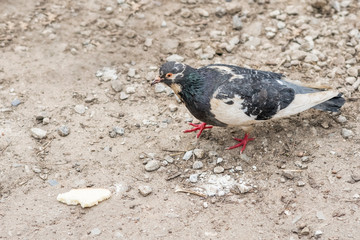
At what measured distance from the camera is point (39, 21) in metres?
7.11

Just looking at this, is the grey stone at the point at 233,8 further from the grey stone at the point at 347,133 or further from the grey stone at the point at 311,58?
the grey stone at the point at 347,133

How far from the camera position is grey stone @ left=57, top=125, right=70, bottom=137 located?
18.3ft

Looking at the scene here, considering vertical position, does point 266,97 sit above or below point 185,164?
above

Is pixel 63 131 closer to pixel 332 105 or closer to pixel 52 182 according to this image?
pixel 52 182

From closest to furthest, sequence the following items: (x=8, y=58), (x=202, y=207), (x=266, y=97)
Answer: (x=202, y=207), (x=266, y=97), (x=8, y=58)

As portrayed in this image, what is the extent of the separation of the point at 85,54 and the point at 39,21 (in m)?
1.04

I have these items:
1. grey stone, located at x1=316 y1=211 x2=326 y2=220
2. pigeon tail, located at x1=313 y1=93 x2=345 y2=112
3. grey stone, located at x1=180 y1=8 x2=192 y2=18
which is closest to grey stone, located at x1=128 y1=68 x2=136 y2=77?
grey stone, located at x1=180 y1=8 x2=192 y2=18

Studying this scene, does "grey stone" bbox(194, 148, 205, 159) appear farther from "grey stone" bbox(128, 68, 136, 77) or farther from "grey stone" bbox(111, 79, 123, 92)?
"grey stone" bbox(128, 68, 136, 77)

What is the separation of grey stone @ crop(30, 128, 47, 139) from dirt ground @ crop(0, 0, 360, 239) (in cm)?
5

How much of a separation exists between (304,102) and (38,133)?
307 cm

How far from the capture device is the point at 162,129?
226 inches

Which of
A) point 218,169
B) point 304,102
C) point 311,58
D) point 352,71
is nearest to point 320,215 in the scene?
point 218,169

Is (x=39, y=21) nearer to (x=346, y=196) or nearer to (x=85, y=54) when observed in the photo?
(x=85, y=54)

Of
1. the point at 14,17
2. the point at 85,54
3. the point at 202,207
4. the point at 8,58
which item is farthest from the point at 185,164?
the point at 14,17
